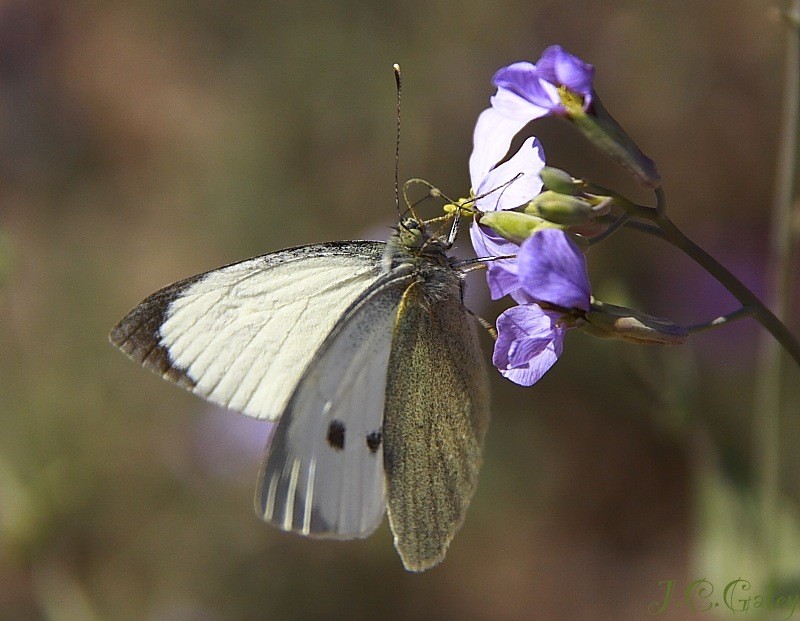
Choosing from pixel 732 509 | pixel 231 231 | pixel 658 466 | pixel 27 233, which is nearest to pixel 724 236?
pixel 658 466

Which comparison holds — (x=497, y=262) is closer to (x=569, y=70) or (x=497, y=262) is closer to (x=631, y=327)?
(x=631, y=327)

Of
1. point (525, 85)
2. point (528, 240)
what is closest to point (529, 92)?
point (525, 85)

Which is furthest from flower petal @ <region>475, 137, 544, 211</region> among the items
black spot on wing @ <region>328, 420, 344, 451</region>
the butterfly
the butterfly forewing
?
black spot on wing @ <region>328, 420, 344, 451</region>

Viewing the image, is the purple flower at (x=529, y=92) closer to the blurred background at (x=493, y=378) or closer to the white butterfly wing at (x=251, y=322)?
the white butterfly wing at (x=251, y=322)

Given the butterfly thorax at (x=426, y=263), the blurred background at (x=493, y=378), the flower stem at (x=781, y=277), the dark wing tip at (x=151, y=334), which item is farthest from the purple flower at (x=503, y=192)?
the blurred background at (x=493, y=378)

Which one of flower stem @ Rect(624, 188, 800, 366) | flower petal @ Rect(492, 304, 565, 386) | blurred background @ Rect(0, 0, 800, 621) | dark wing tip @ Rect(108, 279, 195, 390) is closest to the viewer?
flower stem @ Rect(624, 188, 800, 366)

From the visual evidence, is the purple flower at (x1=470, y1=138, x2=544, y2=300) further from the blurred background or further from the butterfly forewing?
the blurred background

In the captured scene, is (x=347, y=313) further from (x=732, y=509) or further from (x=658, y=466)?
(x=658, y=466)
